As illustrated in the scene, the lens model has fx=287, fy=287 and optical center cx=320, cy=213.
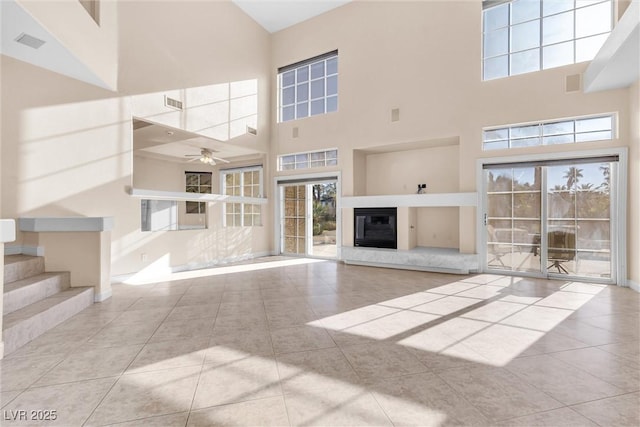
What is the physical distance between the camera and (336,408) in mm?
1642

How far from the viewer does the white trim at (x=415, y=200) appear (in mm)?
5373

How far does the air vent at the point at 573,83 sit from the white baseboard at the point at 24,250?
7.95 metres

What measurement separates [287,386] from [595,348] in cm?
254

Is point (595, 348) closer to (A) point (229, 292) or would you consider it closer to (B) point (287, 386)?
(B) point (287, 386)

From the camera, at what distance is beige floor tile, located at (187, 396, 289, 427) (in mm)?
1527

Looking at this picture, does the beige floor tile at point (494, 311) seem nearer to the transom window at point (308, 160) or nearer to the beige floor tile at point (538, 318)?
the beige floor tile at point (538, 318)

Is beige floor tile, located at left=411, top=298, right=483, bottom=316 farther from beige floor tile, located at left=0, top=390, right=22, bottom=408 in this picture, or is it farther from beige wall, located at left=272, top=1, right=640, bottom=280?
beige floor tile, located at left=0, top=390, right=22, bottom=408

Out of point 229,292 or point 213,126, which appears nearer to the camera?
point 229,292

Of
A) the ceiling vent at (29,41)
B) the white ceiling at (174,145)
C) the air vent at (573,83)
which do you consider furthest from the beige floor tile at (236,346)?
the air vent at (573,83)

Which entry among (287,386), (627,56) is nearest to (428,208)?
(627,56)

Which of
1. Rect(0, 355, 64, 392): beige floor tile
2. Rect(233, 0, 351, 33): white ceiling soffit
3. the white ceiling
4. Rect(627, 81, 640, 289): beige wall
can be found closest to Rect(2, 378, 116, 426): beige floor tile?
Rect(0, 355, 64, 392): beige floor tile

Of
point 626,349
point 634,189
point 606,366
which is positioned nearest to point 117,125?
point 606,366

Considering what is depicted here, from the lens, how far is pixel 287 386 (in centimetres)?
185

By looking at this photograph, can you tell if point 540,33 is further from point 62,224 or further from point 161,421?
point 62,224
